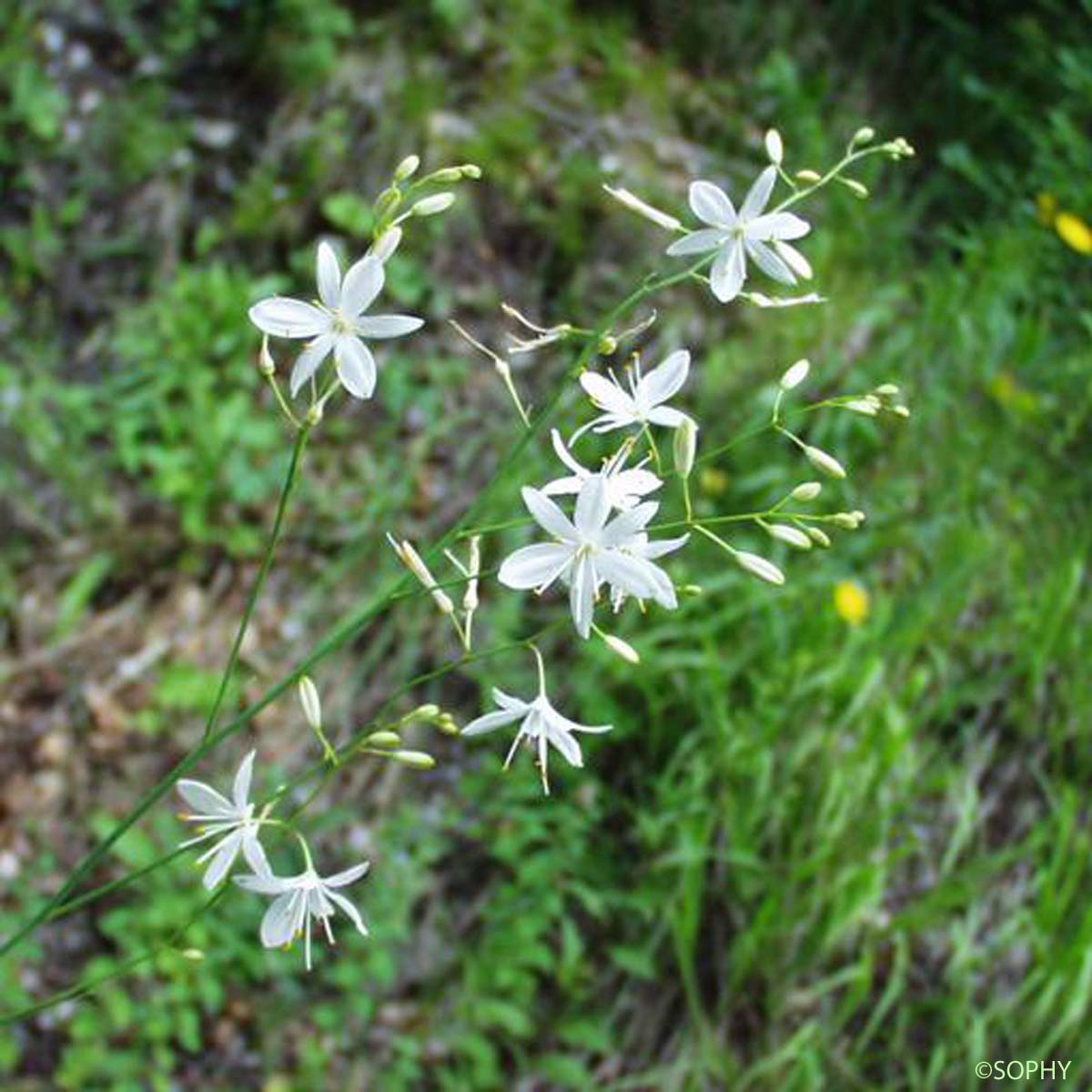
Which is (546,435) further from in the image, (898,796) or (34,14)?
(34,14)

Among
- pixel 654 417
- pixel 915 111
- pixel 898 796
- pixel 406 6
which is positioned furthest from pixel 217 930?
pixel 915 111

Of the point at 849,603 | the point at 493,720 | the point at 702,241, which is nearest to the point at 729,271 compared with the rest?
the point at 702,241

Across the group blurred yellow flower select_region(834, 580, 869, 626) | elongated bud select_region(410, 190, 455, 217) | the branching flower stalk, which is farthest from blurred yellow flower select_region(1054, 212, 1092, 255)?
elongated bud select_region(410, 190, 455, 217)

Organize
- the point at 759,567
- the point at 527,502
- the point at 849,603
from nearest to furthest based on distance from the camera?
1. the point at 527,502
2. the point at 759,567
3. the point at 849,603

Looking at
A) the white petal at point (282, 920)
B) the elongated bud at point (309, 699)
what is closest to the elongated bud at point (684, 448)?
the elongated bud at point (309, 699)

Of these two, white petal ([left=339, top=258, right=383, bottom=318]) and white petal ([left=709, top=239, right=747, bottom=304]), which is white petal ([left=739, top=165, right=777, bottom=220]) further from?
white petal ([left=339, top=258, right=383, bottom=318])

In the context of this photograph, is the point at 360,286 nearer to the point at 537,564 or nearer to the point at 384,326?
the point at 384,326

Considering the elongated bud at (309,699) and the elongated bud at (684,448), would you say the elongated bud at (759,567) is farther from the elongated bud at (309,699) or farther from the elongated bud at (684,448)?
the elongated bud at (309,699)
